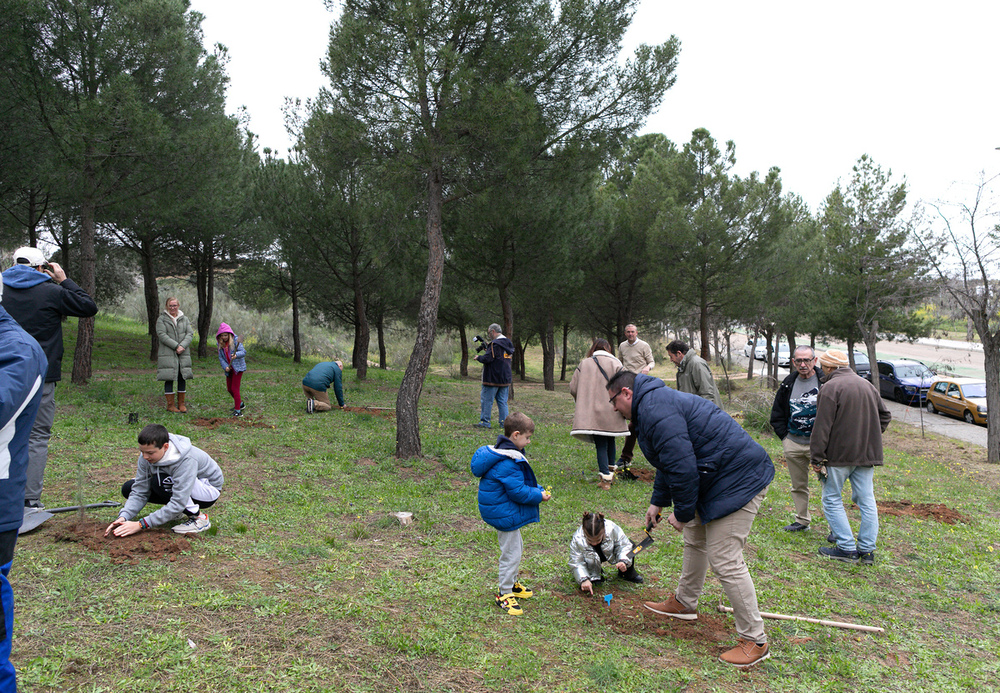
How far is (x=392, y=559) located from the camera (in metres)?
4.86

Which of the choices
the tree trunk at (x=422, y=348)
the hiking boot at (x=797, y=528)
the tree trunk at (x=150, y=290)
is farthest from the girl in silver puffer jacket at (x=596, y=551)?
the tree trunk at (x=150, y=290)

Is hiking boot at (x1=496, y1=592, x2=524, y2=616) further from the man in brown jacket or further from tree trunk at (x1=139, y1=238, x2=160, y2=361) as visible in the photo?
A: tree trunk at (x1=139, y1=238, x2=160, y2=361)

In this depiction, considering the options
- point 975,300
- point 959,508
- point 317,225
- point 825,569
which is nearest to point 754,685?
point 825,569

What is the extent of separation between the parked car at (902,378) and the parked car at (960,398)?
1.35 meters

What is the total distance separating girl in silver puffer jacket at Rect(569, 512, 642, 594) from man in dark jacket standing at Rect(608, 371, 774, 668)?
2.52ft

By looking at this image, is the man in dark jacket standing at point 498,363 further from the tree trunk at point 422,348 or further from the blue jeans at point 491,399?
the tree trunk at point 422,348

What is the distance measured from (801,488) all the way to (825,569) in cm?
110

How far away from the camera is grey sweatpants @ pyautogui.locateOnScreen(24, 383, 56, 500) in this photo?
4.65 metres

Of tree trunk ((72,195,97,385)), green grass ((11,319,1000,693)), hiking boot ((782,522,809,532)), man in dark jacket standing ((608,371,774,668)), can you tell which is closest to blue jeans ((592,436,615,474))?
green grass ((11,319,1000,693))

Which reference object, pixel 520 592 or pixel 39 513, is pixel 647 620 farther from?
pixel 39 513

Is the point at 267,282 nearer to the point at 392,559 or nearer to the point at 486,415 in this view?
the point at 486,415

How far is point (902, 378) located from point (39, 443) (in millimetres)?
29363

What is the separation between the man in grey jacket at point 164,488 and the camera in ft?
14.6

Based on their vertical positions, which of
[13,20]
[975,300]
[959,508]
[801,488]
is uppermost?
[13,20]
